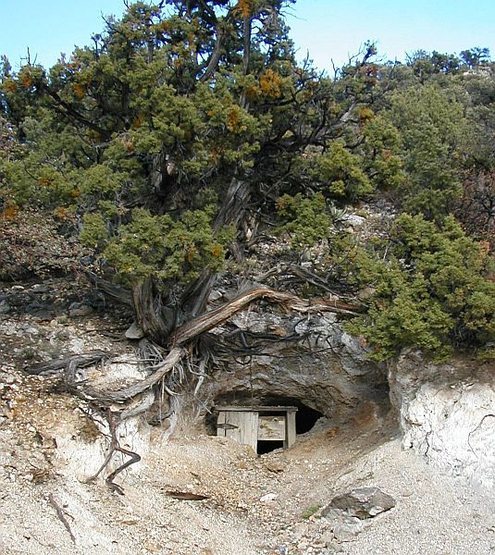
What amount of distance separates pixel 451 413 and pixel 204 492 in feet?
15.4

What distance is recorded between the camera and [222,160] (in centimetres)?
1295

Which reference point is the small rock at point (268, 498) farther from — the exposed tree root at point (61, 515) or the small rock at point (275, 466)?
the exposed tree root at point (61, 515)

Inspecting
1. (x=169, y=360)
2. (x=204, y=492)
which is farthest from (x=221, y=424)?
(x=204, y=492)

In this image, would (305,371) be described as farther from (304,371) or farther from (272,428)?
(272,428)

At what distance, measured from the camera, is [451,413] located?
11.8 meters

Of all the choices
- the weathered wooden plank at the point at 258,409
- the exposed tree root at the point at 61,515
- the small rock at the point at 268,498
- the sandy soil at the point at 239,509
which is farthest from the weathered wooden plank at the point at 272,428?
the exposed tree root at the point at 61,515

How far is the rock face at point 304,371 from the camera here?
15383mm

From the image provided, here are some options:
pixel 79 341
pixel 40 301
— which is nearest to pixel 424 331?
pixel 79 341

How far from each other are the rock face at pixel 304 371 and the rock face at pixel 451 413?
2.69 m

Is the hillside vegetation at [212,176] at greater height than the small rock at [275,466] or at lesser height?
greater

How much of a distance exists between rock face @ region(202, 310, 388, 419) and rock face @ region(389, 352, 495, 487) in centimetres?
269

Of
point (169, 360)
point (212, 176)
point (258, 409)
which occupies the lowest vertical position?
point (258, 409)

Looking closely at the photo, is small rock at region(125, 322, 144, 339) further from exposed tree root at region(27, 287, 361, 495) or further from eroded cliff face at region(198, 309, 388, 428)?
eroded cliff face at region(198, 309, 388, 428)

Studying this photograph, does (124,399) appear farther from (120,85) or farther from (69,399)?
(120,85)
